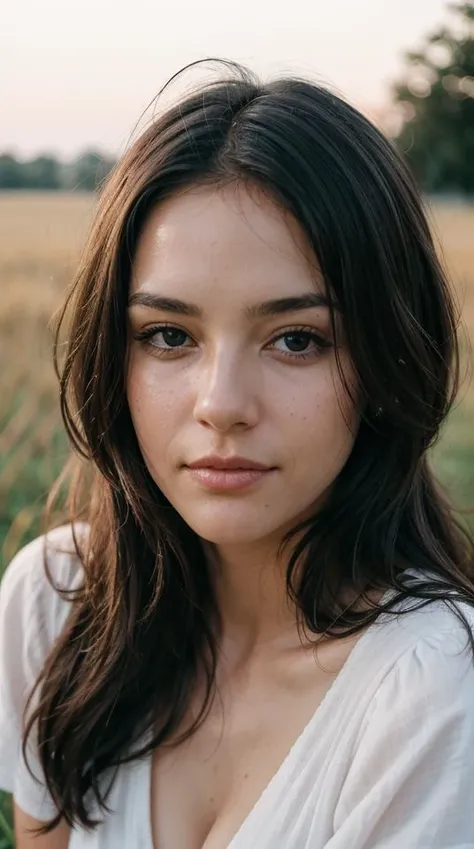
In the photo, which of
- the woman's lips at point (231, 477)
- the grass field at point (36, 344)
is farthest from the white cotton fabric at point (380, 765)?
the grass field at point (36, 344)

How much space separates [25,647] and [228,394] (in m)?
0.81

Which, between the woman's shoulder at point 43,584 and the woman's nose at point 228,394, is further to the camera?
the woman's shoulder at point 43,584

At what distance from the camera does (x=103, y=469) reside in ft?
5.74

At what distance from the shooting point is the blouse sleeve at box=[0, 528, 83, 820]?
6.33 ft

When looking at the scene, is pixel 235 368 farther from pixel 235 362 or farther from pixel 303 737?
pixel 303 737

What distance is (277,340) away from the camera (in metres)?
1.45

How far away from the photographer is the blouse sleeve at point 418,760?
1392 millimetres

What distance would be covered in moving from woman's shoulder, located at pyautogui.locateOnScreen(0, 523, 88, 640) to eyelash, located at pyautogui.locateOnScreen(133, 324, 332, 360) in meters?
0.58

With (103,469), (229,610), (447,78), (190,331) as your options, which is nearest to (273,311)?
(190,331)

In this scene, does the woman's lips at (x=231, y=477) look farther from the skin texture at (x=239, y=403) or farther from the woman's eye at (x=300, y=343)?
the woman's eye at (x=300, y=343)

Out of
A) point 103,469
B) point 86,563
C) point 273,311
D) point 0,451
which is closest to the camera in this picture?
point 273,311

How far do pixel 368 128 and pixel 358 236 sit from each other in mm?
196

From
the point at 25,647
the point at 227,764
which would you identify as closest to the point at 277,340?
the point at 227,764

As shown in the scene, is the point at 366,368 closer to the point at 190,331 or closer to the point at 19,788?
the point at 190,331
